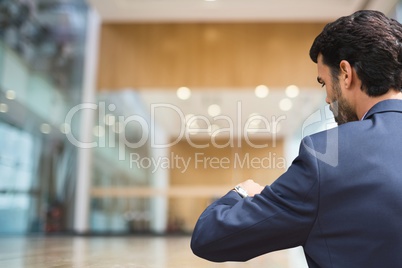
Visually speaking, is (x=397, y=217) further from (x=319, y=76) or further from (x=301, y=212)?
(x=319, y=76)

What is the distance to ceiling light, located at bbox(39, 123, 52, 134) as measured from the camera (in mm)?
6340

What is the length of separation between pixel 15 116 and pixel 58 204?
1365 millimetres

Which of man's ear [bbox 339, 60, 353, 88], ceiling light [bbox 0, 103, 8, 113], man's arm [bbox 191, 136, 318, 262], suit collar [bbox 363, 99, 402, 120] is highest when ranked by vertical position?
ceiling light [bbox 0, 103, 8, 113]

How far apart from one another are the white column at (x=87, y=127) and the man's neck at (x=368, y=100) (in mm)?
5600

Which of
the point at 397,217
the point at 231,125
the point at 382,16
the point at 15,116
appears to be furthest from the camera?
the point at 231,125

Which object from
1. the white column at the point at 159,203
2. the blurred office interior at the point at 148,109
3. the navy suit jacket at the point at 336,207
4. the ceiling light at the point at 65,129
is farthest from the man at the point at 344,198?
the ceiling light at the point at 65,129

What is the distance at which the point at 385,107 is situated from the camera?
0.94m

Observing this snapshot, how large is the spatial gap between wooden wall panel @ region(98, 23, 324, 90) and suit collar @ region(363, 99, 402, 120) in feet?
17.9

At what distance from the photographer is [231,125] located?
6.39 metres

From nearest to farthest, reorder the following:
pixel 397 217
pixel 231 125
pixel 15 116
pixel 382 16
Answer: pixel 397 217
pixel 382 16
pixel 15 116
pixel 231 125

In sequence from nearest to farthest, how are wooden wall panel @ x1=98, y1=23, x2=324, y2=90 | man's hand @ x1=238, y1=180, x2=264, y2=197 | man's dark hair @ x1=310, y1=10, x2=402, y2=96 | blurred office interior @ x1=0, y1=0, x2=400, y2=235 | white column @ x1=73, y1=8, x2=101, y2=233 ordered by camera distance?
1. man's dark hair @ x1=310, y1=10, x2=402, y2=96
2. man's hand @ x1=238, y1=180, x2=264, y2=197
3. blurred office interior @ x1=0, y1=0, x2=400, y2=235
4. white column @ x1=73, y1=8, x2=101, y2=233
5. wooden wall panel @ x1=98, y1=23, x2=324, y2=90

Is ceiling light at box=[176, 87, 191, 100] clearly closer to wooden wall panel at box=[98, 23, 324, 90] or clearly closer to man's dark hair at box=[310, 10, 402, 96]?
wooden wall panel at box=[98, 23, 324, 90]

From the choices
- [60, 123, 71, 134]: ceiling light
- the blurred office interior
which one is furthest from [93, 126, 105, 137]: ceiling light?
[60, 123, 71, 134]: ceiling light

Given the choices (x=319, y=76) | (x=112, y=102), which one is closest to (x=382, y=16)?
(x=319, y=76)
